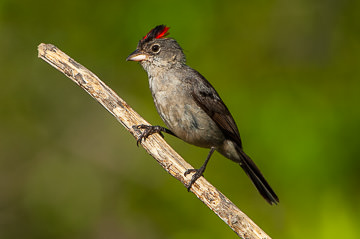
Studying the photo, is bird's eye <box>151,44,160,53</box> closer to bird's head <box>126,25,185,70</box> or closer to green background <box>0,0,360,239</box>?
bird's head <box>126,25,185,70</box>

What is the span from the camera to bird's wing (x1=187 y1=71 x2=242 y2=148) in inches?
227

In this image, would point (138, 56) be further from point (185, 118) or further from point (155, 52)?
point (185, 118)

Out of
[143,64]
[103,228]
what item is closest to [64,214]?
[103,228]

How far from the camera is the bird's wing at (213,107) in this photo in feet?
18.9

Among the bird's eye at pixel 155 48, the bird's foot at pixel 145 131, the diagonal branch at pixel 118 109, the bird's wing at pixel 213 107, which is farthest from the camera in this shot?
the bird's eye at pixel 155 48

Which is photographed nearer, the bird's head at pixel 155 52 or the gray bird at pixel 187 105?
the gray bird at pixel 187 105

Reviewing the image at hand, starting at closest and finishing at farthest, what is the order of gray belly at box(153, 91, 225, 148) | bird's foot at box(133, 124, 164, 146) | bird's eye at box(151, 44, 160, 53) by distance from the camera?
bird's foot at box(133, 124, 164, 146), gray belly at box(153, 91, 225, 148), bird's eye at box(151, 44, 160, 53)

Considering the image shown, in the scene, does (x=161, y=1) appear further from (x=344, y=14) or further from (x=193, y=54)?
(x=344, y=14)

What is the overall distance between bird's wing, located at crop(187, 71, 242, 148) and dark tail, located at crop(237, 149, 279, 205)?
188 mm

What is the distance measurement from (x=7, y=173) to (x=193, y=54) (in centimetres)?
287

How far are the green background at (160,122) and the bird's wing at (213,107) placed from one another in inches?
22.3

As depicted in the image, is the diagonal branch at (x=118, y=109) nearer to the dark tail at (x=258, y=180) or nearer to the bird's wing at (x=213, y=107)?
the bird's wing at (x=213, y=107)

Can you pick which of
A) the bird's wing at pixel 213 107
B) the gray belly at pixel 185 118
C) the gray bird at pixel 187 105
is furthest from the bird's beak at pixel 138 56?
the bird's wing at pixel 213 107

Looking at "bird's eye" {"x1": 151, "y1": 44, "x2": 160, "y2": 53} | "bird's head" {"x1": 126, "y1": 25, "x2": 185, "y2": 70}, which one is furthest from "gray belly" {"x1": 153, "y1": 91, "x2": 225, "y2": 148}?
"bird's eye" {"x1": 151, "y1": 44, "x2": 160, "y2": 53}
